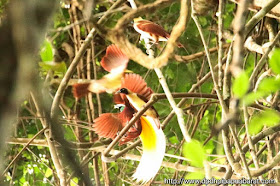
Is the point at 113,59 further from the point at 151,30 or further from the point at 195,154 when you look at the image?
the point at 195,154

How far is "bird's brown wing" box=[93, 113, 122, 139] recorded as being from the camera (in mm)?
776

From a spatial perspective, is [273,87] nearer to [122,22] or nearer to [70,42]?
[122,22]

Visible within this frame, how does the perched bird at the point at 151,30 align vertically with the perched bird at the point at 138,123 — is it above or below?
above

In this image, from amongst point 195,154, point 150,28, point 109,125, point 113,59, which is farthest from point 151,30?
point 195,154

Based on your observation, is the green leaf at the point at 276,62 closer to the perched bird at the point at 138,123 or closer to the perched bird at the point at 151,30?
the perched bird at the point at 138,123

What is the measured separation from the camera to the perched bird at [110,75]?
806mm

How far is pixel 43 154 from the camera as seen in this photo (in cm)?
149

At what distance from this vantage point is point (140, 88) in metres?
0.77

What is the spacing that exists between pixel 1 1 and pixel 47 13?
715mm

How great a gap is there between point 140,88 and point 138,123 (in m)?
0.06

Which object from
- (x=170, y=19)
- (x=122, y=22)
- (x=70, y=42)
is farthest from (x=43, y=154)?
(x=122, y=22)

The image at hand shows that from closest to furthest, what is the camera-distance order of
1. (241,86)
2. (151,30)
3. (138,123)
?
(241,86) < (138,123) < (151,30)

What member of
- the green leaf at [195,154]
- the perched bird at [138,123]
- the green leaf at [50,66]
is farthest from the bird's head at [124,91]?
the green leaf at [195,154]

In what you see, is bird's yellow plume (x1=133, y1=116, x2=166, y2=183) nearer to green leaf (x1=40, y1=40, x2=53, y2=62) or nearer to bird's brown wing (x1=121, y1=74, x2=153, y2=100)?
bird's brown wing (x1=121, y1=74, x2=153, y2=100)
